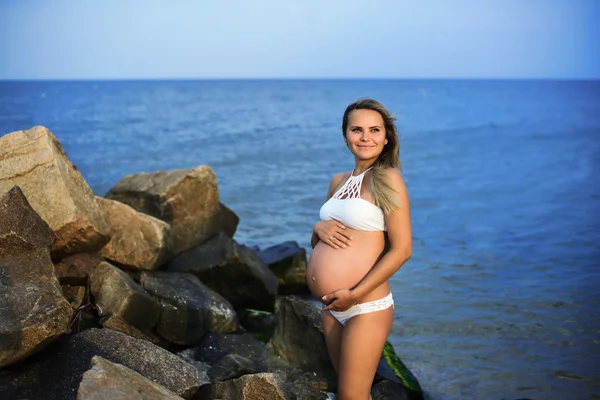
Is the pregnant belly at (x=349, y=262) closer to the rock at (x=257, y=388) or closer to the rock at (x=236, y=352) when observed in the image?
the rock at (x=257, y=388)

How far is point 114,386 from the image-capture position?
3531mm

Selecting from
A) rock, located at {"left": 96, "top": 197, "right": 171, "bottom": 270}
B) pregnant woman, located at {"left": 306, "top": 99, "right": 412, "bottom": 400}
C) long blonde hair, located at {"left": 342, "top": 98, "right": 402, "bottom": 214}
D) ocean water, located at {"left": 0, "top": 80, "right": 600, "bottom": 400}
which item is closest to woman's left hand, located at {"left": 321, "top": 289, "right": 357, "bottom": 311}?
pregnant woman, located at {"left": 306, "top": 99, "right": 412, "bottom": 400}

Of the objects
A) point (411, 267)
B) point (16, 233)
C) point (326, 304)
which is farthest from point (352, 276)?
point (411, 267)

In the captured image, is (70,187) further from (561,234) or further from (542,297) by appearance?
(561,234)

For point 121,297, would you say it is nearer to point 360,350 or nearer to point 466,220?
point 360,350

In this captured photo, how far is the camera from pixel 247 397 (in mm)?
4473

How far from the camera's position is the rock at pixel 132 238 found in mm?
6973

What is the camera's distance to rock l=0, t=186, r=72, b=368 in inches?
176

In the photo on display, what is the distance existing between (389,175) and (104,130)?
36458mm

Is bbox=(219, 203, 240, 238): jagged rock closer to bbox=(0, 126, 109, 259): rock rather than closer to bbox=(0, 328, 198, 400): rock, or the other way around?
bbox=(0, 126, 109, 259): rock

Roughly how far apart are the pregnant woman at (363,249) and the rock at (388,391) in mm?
1098

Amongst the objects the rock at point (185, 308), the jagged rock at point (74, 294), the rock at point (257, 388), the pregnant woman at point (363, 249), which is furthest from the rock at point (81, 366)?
the rock at point (185, 308)

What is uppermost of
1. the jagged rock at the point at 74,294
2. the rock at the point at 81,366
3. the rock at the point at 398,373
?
the rock at the point at 81,366

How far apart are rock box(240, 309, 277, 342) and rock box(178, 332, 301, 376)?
88 centimetres
